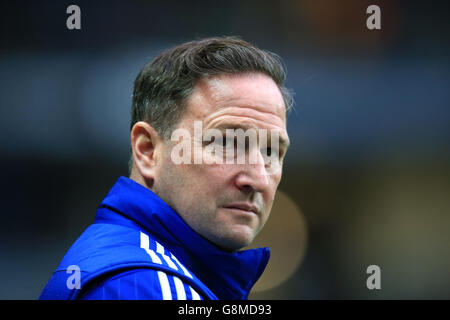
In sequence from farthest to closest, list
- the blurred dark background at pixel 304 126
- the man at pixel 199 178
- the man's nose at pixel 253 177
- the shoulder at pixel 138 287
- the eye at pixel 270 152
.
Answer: the blurred dark background at pixel 304 126
the eye at pixel 270 152
the man's nose at pixel 253 177
the man at pixel 199 178
the shoulder at pixel 138 287

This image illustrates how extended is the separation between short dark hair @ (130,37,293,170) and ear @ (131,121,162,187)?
32 millimetres

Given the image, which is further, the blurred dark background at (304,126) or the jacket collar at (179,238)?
the blurred dark background at (304,126)

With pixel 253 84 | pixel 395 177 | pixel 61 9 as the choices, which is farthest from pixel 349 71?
pixel 253 84

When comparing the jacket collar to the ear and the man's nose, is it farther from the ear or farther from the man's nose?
the man's nose

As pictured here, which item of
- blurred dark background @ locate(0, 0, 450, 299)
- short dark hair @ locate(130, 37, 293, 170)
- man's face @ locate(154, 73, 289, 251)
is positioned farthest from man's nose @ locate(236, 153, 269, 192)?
blurred dark background @ locate(0, 0, 450, 299)

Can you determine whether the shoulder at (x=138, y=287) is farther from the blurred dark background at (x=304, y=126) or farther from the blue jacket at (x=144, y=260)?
the blurred dark background at (x=304, y=126)

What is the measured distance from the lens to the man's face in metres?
1.85

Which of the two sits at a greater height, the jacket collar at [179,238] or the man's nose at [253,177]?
the man's nose at [253,177]

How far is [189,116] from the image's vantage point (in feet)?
6.46

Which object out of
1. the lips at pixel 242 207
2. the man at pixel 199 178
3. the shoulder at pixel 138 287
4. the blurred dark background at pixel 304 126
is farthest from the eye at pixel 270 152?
the blurred dark background at pixel 304 126

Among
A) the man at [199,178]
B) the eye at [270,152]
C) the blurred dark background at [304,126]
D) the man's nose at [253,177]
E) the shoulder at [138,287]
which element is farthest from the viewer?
the blurred dark background at [304,126]

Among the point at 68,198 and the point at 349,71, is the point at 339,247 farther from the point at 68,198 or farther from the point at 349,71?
the point at 68,198

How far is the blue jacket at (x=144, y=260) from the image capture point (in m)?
1.41

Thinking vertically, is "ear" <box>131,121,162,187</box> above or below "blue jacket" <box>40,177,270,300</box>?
above
